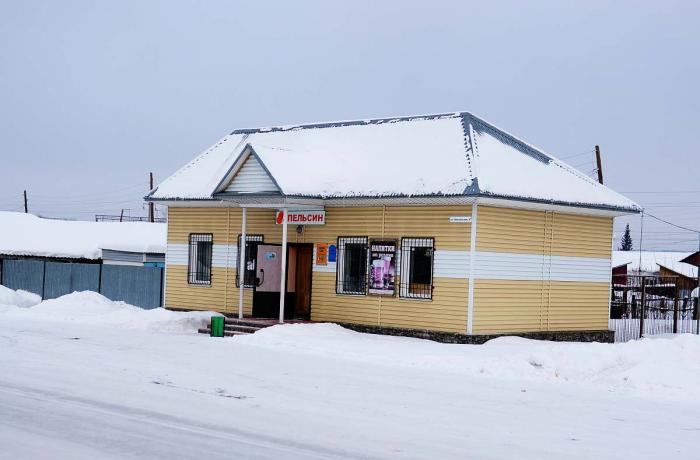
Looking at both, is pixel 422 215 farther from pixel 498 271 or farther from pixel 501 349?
pixel 501 349

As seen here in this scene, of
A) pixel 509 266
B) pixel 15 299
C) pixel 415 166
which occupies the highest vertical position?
pixel 415 166

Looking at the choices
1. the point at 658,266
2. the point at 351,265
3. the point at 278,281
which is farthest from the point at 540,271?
the point at 658,266

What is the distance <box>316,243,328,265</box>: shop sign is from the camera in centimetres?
2477

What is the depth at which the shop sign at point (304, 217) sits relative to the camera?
2467 centimetres

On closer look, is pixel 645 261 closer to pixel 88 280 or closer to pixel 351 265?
pixel 88 280

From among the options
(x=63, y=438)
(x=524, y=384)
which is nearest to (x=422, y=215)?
(x=524, y=384)

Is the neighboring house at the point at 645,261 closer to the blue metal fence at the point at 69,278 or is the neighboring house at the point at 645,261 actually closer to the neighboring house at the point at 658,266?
the neighboring house at the point at 658,266

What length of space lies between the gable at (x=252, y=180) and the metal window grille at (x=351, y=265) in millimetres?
2459

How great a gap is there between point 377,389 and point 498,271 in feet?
28.3

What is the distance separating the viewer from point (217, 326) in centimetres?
2317

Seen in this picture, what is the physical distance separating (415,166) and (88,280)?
53.7 ft

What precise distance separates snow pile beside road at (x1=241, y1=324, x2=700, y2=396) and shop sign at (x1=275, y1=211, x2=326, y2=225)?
4.18 metres

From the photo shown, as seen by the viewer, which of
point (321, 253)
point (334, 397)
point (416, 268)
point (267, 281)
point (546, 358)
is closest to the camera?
point (334, 397)

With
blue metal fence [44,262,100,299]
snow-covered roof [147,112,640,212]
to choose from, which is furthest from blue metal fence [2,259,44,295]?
snow-covered roof [147,112,640,212]
